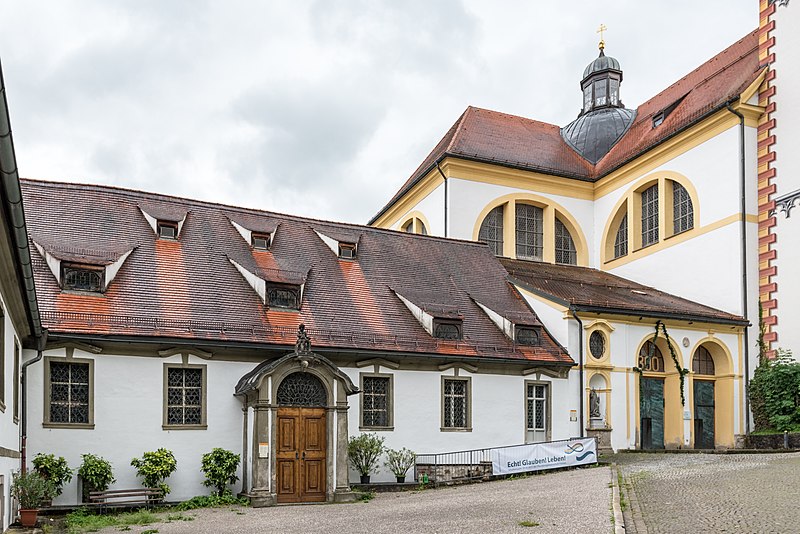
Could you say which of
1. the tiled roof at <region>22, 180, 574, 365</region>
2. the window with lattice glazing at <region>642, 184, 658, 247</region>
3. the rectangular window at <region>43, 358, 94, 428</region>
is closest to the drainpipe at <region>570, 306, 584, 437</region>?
the tiled roof at <region>22, 180, 574, 365</region>

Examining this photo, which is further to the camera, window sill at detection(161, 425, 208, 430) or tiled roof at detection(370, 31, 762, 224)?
tiled roof at detection(370, 31, 762, 224)

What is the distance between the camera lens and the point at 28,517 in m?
13.0

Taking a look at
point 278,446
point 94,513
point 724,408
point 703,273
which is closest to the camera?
point 94,513

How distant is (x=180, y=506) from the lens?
16938mm

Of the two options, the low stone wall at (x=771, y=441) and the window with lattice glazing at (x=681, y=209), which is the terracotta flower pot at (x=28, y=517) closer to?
the low stone wall at (x=771, y=441)

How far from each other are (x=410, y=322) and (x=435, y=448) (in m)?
3.15

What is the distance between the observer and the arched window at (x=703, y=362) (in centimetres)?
2606

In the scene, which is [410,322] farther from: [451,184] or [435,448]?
[451,184]

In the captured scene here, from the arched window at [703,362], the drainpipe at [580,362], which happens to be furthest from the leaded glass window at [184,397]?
the arched window at [703,362]

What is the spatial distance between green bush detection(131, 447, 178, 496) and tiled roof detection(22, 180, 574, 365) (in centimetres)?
242

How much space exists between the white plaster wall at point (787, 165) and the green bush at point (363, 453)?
13.6m

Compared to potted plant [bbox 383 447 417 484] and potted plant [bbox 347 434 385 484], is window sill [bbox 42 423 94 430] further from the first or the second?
potted plant [bbox 383 447 417 484]

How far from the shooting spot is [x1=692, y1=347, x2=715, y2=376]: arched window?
85.5 feet

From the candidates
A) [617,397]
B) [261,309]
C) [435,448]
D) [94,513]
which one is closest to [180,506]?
[94,513]
